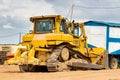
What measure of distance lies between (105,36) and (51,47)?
857 centimetres

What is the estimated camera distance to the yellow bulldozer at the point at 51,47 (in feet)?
71.6

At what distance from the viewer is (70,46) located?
2353 centimetres

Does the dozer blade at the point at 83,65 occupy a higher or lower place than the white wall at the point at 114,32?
lower

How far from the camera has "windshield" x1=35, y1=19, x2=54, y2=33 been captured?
22984mm

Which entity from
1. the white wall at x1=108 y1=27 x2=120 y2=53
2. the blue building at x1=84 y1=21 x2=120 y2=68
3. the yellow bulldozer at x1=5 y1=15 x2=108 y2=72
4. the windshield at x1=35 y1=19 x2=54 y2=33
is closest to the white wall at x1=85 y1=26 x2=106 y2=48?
the blue building at x1=84 y1=21 x2=120 y2=68

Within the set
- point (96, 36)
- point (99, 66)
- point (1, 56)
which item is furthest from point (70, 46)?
point (1, 56)

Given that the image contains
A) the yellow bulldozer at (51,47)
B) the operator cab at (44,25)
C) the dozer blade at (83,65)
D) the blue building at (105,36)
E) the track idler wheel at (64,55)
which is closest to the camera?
Result: the yellow bulldozer at (51,47)

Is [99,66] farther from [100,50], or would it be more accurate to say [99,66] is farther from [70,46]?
[70,46]

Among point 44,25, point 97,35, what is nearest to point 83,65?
point 44,25

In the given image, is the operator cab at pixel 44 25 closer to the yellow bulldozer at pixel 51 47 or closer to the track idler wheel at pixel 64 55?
the yellow bulldozer at pixel 51 47

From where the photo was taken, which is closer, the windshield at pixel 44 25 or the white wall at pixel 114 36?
the windshield at pixel 44 25

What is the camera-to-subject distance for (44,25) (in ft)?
76.2

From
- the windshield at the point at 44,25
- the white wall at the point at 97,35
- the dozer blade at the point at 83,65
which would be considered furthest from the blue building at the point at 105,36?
the windshield at the point at 44,25

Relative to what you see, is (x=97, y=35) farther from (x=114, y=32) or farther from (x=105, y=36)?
(x=114, y=32)
